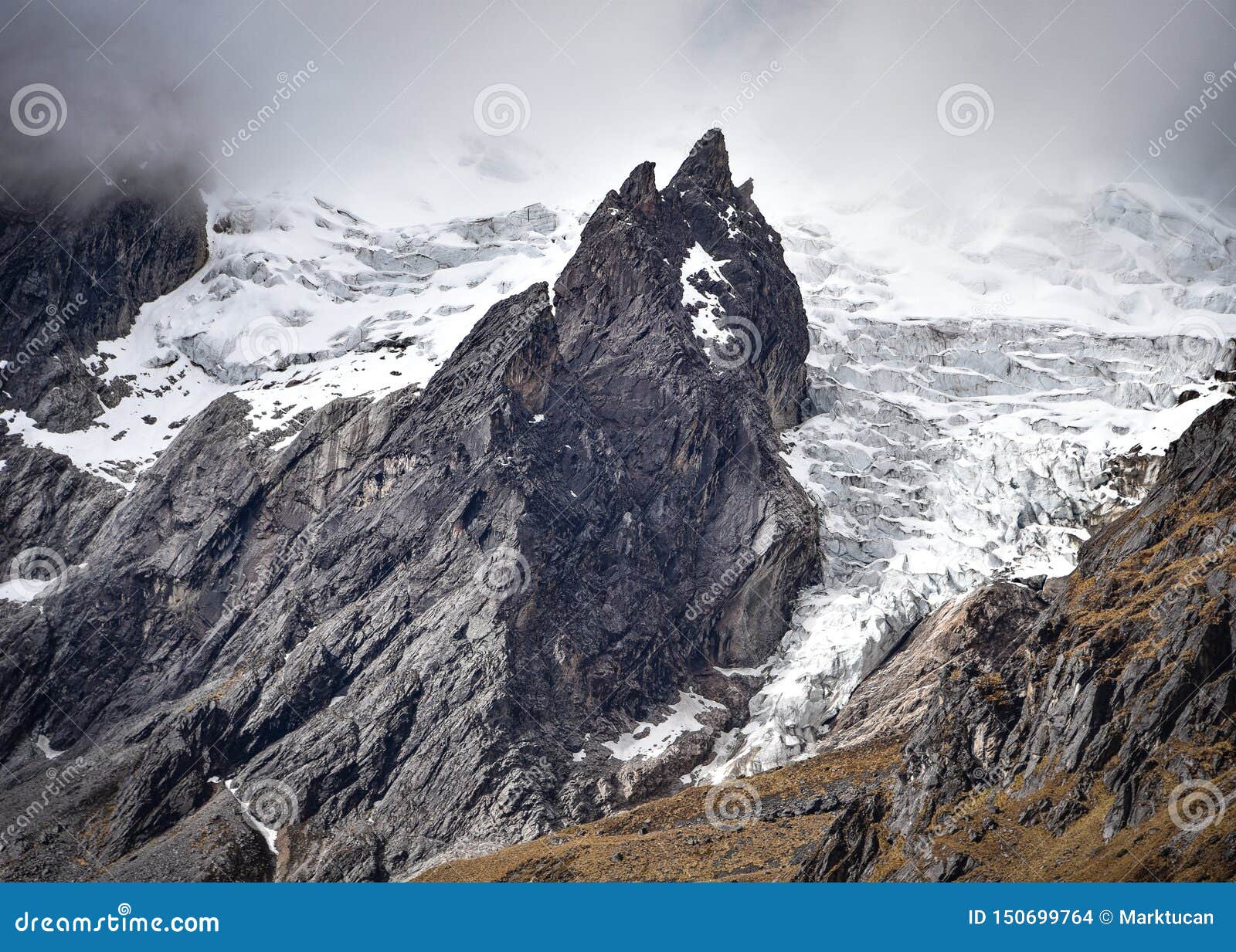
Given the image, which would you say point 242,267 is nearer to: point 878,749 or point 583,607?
point 583,607

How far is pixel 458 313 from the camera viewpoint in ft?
581

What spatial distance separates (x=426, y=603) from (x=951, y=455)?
73.3 metres

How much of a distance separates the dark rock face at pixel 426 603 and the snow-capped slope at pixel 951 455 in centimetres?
854

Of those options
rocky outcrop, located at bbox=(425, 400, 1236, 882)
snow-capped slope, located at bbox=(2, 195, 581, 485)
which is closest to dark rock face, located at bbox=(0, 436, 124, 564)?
snow-capped slope, located at bbox=(2, 195, 581, 485)

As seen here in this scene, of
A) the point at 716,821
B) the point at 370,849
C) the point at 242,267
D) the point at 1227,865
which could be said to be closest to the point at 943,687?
the point at 716,821

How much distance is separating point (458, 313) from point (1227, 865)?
143 m

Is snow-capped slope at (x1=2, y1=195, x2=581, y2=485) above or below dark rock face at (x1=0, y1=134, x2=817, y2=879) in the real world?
above

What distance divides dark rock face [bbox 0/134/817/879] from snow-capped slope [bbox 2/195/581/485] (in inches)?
→ 305

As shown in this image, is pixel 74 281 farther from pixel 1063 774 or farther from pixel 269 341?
pixel 1063 774

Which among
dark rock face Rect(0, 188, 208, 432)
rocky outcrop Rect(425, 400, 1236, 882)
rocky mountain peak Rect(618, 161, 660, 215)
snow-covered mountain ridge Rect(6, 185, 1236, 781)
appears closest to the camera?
rocky outcrop Rect(425, 400, 1236, 882)

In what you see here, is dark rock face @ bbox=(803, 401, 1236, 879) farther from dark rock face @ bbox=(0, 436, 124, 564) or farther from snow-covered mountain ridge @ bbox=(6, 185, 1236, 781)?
dark rock face @ bbox=(0, 436, 124, 564)

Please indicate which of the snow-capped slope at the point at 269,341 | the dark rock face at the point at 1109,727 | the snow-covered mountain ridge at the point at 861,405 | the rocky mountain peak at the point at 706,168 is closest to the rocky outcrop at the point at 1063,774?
the dark rock face at the point at 1109,727

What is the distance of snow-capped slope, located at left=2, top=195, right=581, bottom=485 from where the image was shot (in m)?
157

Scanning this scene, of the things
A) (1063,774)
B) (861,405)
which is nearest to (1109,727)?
(1063,774)
